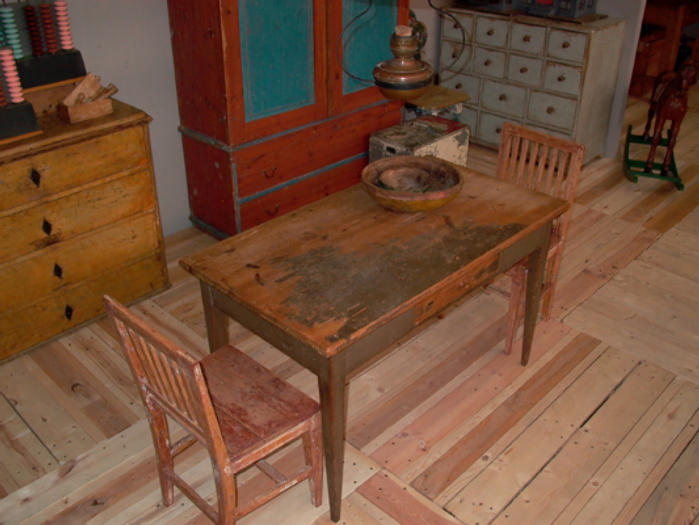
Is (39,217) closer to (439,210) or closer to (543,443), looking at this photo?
(439,210)

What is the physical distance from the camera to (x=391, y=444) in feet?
8.92

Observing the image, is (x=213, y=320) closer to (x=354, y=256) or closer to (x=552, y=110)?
(x=354, y=256)

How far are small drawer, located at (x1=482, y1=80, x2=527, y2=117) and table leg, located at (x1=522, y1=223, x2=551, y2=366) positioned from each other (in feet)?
8.46

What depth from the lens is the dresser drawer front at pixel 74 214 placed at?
292 centimetres

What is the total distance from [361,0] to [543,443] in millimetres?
2575

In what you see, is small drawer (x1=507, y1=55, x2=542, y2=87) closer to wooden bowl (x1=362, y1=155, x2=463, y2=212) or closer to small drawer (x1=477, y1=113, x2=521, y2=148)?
small drawer (x1=477, y1=113, x2=521, y2=148)

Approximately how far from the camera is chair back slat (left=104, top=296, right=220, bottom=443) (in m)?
1.77

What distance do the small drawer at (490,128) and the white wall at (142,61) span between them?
101 inches

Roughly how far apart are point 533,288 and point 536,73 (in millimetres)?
2632

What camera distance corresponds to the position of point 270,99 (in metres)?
3.71

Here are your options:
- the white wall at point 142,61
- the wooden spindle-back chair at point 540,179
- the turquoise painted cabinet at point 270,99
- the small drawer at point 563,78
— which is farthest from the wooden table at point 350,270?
the small drawer at point 563,78

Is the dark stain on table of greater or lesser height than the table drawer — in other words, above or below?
above

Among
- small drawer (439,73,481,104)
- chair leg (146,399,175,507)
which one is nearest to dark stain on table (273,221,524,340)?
chair leg (146,399,175,507)

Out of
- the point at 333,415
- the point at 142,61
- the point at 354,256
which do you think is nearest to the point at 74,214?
the point at 142,61
